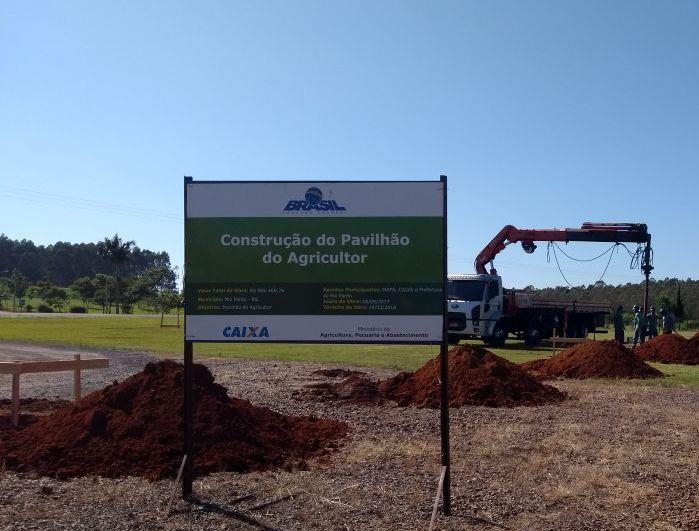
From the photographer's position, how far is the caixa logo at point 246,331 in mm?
7180

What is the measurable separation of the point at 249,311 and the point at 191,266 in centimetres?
68

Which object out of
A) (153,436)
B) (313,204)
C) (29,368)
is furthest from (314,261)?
(29,368)

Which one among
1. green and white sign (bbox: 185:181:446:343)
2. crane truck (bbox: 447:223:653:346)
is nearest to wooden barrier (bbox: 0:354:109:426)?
green and white sign (bbox: 185:181:446:343)

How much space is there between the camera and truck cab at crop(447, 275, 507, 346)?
30.2 meters

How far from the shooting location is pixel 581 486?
7375 millimetres

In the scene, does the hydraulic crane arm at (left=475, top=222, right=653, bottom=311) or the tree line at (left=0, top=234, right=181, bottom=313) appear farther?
the tree line at (left=0, top=234, right=181, bottom=313)

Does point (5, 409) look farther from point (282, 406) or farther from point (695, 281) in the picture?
point (695, 281)

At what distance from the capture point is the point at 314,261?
720 centimetres

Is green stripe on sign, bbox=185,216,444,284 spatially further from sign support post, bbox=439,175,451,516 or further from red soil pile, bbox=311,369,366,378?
red soil pile, bbox=311,369,366,378

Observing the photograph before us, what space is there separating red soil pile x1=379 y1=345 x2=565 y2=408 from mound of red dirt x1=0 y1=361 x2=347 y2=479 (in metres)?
3.73

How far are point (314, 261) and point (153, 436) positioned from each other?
2.87 meters

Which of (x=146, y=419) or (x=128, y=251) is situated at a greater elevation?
(x=128, y=251)

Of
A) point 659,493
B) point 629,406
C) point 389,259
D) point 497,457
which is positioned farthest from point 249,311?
point 629,406

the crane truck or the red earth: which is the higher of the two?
the crane truck
